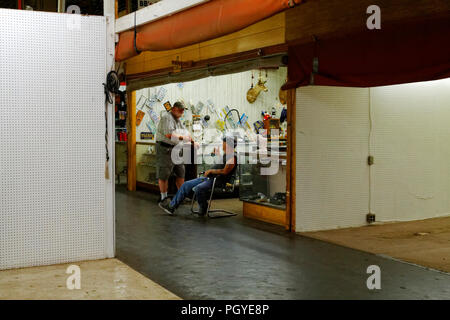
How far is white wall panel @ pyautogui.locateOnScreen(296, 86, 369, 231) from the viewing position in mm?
7043

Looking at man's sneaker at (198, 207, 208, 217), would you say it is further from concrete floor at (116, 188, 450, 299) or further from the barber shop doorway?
the barber shop doorway

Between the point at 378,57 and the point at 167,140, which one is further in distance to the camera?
the point at 167,140

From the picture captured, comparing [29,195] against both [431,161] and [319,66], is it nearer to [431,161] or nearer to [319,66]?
[319,66]

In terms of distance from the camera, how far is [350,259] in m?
5.68

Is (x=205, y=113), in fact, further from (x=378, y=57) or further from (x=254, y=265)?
(x=254, y=265)

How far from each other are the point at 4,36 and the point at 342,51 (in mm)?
3457


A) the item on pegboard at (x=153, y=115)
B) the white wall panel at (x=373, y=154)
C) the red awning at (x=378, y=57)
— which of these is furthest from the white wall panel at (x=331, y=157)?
the item on pegboard at (x=153, y=115)

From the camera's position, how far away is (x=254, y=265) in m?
Answer: 5.42

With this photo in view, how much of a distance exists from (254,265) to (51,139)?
225cm

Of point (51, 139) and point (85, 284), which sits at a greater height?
point (51, 139)

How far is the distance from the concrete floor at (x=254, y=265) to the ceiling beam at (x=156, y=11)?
2.53 metres

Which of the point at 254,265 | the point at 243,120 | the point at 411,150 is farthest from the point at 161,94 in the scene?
the point at 254,265
